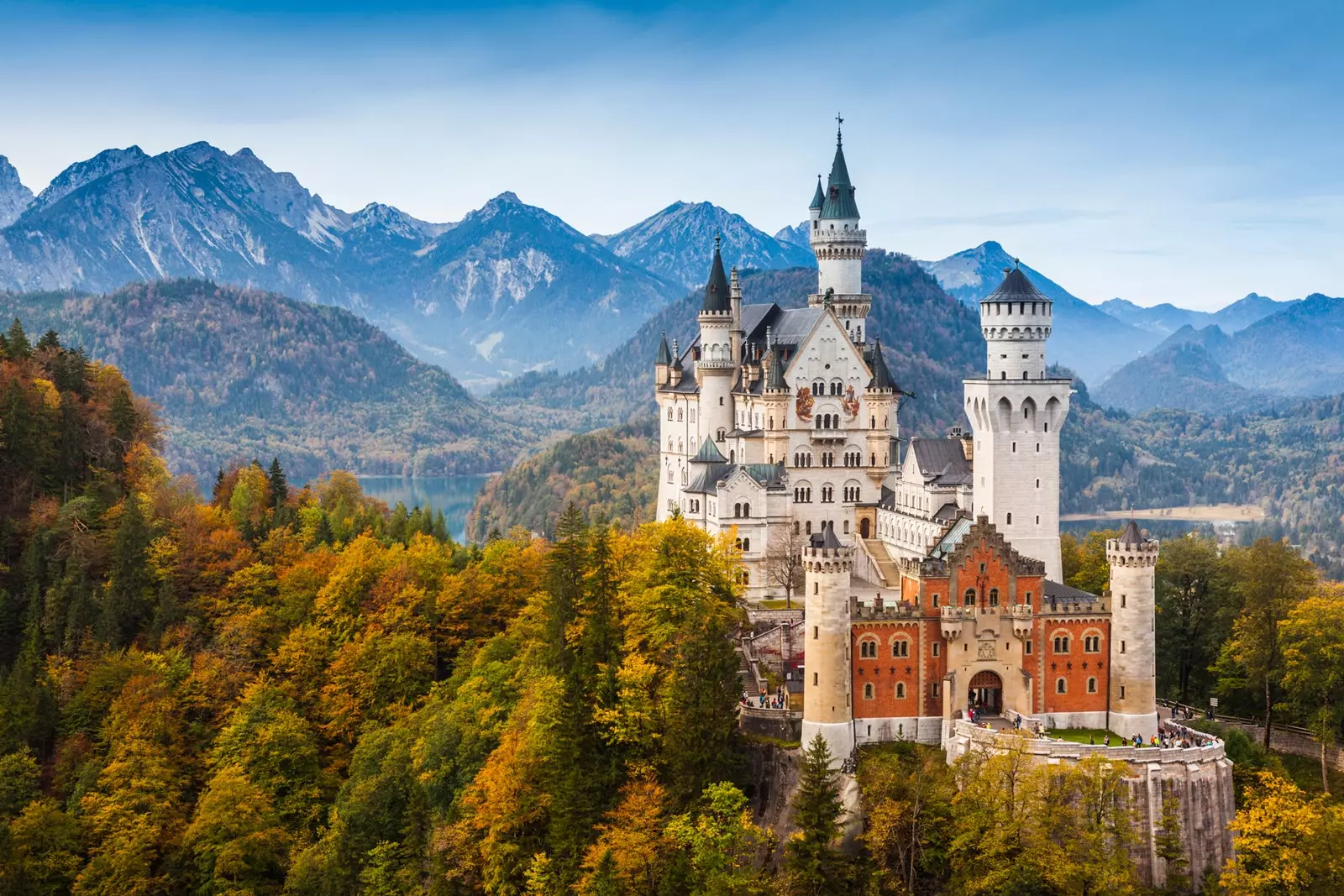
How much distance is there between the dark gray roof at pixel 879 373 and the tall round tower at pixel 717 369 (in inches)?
387

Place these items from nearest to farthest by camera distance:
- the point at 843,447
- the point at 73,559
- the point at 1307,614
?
the point at 1307,614 < the point at 73,559 < the point at 843,447

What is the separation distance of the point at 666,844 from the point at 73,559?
46.6m

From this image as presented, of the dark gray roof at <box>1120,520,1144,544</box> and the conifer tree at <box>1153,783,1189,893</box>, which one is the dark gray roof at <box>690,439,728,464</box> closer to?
the dark gray roof at <box>1120,520,1144,544</box>

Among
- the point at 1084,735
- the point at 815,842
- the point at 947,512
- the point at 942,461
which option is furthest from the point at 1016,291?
A: the point at 815,842

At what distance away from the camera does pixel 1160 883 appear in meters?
59.8

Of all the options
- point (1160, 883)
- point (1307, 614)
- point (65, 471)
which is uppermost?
point (65, 471)

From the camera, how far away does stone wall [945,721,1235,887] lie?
60.4 meters

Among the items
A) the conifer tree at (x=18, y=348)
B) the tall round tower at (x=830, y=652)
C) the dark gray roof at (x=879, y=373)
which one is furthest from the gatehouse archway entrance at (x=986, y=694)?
the conifer tree at (x=18, y=348)

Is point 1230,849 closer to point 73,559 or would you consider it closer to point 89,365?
point 73,559

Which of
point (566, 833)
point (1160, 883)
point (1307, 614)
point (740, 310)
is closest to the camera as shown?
point (1160, 883)

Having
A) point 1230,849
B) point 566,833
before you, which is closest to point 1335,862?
point 1230,849

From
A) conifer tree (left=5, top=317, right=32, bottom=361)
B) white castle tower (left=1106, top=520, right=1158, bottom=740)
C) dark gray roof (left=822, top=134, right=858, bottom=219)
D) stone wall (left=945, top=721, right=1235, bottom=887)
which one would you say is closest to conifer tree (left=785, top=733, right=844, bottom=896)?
stone wall (left=945, top=721, right=1235, bottom=887)

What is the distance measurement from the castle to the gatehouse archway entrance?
0.26 ft

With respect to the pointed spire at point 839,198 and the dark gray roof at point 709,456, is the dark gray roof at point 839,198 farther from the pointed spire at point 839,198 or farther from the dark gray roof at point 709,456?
the dark gray roof at point 709,456
